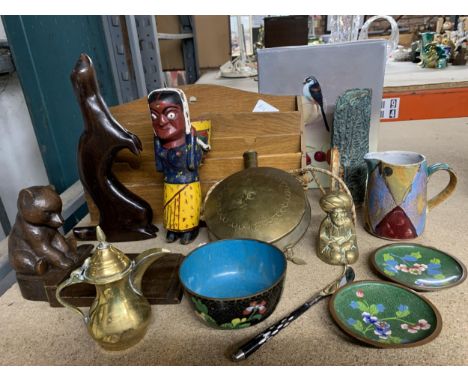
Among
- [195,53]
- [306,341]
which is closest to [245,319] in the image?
[306,341]

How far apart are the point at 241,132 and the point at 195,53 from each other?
87.6 inches

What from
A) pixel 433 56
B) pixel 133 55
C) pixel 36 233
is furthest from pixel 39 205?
pixel 433 56

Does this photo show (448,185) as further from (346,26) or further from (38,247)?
(346,26)

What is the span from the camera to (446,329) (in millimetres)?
538

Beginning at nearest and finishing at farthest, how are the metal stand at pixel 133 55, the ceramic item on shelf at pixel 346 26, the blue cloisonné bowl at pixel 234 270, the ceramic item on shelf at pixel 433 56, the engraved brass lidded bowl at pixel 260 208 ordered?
the blue cloisonné bowl at pixel 234 270
the engraved brass lidded bowl at pixel 260 208
the metal stand at pixel 133 55
the ceramic item on shelf at pixel 346 26
the ceramic item on shelf at pixel 433 56

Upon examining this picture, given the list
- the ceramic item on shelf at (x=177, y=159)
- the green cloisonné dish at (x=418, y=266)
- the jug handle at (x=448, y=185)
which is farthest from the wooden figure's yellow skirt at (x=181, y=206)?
the jug handle at (x=448, y=185)

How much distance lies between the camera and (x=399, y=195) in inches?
28.7

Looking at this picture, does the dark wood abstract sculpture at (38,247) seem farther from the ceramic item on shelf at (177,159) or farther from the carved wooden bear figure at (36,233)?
the ceramic item on shelf at (177,159)

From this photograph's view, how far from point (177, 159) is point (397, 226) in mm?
460

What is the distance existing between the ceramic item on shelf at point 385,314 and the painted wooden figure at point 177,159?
13.5 inches

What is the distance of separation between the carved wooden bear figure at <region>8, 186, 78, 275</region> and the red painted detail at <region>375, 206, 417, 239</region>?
61 cm

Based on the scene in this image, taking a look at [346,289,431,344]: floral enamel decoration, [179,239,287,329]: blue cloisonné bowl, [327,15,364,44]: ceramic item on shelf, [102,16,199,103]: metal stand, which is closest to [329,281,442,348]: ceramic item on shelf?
[346,289,431,344]: floral enamel decoration

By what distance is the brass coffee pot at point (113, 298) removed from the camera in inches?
19.5

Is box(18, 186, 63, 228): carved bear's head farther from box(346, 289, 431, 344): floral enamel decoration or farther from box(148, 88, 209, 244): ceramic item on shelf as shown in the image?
box(346, 289, 431, 344): floral enamel decoration
